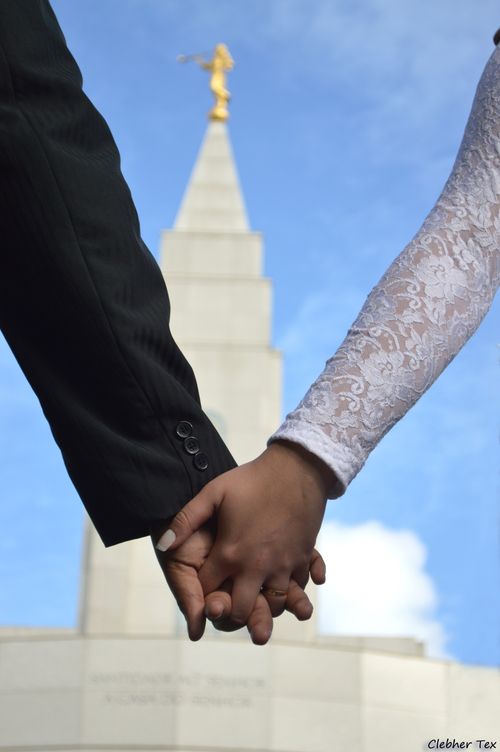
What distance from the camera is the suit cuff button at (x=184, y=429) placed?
10.3ft

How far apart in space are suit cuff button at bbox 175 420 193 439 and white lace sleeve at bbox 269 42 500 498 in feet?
0.82

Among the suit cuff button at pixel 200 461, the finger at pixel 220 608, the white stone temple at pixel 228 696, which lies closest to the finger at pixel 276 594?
the finger at pixel 220 608

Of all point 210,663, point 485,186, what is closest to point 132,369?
point 485,186

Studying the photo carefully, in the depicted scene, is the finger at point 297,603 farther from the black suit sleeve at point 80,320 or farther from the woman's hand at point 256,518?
the black suit sleeve at point 80,320

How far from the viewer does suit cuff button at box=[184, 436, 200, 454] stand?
314cm

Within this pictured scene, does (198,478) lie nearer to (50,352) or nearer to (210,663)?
(50,352)

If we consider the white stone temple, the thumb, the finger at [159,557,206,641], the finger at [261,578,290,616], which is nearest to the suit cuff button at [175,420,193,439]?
the thumb

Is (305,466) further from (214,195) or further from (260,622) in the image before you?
(214,195)

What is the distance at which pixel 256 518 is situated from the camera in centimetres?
320

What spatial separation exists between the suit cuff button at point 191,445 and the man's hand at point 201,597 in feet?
0.72

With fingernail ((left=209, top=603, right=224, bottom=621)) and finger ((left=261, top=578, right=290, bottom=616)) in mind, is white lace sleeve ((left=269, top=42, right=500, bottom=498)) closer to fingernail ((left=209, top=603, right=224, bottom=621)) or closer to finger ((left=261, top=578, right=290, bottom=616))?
finger ((left=261, top=578, right=290, bottom=616))

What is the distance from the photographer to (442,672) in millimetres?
16250

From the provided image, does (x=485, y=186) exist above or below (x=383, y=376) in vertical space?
above

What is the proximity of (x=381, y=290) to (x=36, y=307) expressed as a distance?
0.99 m
